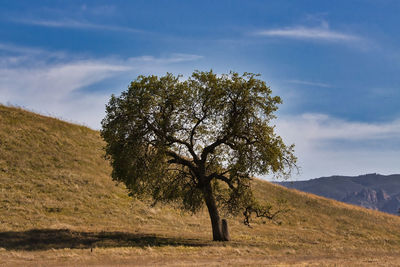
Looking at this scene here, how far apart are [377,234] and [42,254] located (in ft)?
161

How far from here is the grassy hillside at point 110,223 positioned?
24.2 m

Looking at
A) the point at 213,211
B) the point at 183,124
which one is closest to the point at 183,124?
the point at 183,124

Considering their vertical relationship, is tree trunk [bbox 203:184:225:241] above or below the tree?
below

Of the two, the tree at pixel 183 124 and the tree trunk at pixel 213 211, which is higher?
the tree at pixel 183 124

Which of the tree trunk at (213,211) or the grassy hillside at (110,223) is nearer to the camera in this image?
the grassy hillside at (110,223)

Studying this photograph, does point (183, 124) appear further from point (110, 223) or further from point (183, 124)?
point (110, 223)

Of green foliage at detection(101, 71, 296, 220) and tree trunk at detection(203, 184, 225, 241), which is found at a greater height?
green foliage at detection(101, 71, 296, 220)

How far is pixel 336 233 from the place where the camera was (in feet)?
166

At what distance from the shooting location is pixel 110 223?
123 feet

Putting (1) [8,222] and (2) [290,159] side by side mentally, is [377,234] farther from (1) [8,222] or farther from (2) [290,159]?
(1) [8,222]

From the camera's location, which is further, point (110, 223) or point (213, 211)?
point (110, 223)

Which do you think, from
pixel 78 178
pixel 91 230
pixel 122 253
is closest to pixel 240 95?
pixel 122 253

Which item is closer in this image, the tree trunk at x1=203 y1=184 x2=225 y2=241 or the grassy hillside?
the grassy hillside

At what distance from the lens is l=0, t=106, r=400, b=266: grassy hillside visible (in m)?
24.2
